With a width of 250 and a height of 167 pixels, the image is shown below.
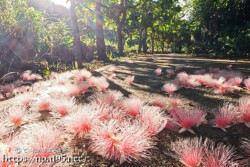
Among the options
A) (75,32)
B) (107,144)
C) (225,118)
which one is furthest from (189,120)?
(75,32)

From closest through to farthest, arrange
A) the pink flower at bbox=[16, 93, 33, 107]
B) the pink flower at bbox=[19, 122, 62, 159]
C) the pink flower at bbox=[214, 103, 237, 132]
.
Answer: the pink flower at bbox=[19, 122, 62, 159] < the pink flower at bbox=[214, 103, 237, 132] < the pink flower at bbox=[16, 93, 33, 107]

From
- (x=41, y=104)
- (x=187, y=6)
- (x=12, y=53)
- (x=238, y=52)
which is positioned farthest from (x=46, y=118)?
(x=187, y=6)

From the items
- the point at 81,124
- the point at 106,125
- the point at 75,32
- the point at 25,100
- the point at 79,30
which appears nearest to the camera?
the point at 81,124

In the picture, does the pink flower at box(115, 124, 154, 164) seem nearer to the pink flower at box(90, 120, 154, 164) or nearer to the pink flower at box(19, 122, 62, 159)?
the pink flower at box(90, 120, 154, 164)

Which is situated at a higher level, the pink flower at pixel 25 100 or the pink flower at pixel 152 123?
the pink flower at pixel 25 100

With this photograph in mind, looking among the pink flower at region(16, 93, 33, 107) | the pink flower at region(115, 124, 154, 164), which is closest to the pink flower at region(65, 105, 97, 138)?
the pink flower at region(115, 124, 154, 164)

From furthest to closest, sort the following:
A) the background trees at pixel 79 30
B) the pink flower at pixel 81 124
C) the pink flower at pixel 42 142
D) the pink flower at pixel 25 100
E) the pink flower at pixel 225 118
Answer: the background trees at pixel 79 30
the pink flower at pixel 25 100
the pink flower at pixel 225 118
the pink flower at pixel 81 124
the pink flower at pixel 42 142

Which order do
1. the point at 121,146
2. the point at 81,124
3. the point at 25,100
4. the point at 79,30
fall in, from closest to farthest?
the point at 121,146 → the point at 81,124 → the point at 25,100 → the point at 79,30

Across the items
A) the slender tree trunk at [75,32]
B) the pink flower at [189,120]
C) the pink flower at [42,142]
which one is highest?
the slender tree trunk at [75,32]

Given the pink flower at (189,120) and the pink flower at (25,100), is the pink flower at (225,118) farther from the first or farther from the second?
the pink flower at (25,100)

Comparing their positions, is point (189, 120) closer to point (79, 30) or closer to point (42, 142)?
point (42, 142)

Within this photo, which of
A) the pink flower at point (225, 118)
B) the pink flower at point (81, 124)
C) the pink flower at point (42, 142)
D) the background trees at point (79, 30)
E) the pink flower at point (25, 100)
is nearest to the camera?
the pink flower at point (42, 142)

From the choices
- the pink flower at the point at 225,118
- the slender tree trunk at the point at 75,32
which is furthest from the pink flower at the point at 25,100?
the slender tree trunk at the point at 75,32

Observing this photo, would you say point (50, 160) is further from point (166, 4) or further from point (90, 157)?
point (166, 4)
